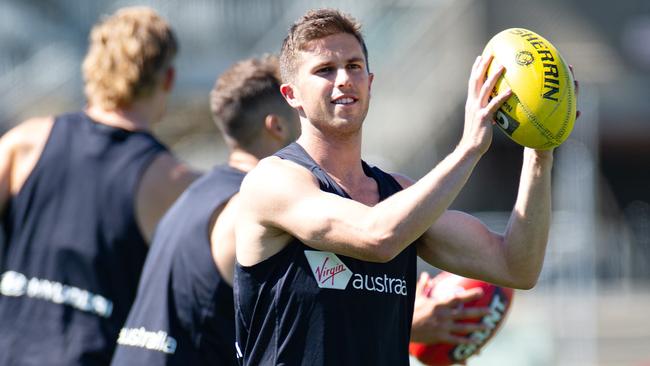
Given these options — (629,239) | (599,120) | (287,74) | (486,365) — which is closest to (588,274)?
(486,365)

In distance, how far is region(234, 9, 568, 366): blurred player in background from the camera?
3824 mm

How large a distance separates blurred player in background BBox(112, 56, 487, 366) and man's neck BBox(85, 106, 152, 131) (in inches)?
27.7

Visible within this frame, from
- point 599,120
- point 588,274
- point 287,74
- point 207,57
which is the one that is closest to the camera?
point 287,74

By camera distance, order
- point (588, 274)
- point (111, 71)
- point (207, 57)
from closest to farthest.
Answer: point (111, 71) < point (588, 274) < point (207, 57)

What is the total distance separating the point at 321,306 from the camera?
3.96m

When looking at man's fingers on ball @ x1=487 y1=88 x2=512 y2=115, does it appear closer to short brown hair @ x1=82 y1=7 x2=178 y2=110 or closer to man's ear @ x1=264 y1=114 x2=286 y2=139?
man's ear @ x1=264 y1=114 x2=286 y2=139

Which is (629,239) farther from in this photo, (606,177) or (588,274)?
(588,274)

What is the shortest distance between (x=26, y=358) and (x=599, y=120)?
60.2 ft

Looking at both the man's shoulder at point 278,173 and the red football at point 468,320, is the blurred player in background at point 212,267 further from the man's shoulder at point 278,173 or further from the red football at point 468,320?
the man's shoulder at point 278,173

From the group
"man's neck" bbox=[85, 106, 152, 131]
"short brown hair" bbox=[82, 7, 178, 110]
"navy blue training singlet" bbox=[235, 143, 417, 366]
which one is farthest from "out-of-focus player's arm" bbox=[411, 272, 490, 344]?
"short brown hair" bbox=[82, 7, 178, 110]

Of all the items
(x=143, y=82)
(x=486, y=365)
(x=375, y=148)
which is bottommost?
(x=486, y=365)

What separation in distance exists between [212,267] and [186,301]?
210 millimetres

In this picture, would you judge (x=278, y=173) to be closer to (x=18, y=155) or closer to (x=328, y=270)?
(x=328, y=270)

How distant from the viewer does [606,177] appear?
2500cm
